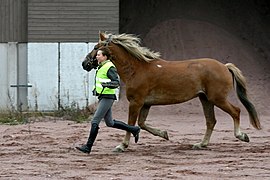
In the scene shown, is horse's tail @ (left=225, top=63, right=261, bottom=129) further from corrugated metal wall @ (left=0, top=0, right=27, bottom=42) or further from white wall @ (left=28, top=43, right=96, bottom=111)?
corrugated metal wall @ (left=0, top=0, right=27, bottom=42)

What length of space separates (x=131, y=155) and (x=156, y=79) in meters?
1.47

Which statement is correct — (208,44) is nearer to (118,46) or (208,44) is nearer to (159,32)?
(159,32)

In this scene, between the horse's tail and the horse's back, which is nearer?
the horse's back

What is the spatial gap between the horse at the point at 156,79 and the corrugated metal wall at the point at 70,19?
8113 millimetres

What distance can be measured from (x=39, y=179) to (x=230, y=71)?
15.9ft

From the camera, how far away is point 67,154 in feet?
41.7

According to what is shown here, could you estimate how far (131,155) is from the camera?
12633 mm

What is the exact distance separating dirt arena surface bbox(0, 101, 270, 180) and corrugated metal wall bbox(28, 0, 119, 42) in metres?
3.95

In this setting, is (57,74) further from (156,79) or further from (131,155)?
(131,155)

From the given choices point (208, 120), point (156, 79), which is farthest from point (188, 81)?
point (208, 120)

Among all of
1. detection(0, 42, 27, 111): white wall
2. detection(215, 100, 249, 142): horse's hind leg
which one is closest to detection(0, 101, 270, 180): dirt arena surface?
detection(215, 100, 249, 142): horse's hind leg

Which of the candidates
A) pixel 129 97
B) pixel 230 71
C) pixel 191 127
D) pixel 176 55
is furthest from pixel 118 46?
pixel 176 55

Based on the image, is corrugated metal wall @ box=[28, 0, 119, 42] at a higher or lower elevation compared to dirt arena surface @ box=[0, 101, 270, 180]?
higher

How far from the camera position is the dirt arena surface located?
10.6 metres
